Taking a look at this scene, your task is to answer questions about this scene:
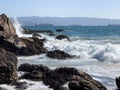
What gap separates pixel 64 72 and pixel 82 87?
3.41 meters

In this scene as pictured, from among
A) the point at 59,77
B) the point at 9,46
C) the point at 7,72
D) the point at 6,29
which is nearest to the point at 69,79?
the point at 59,77

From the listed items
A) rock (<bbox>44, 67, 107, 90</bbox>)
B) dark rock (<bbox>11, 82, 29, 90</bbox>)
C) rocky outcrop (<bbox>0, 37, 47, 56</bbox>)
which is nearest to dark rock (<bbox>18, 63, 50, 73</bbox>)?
rock (<bbox>44, 67, 107, 90</bbox>)

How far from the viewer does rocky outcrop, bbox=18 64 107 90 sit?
16.3m

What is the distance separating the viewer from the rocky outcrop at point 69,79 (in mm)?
16281

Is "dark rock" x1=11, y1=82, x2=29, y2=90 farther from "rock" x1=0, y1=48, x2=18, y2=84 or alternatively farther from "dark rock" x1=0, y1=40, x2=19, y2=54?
"dark rock" x1=0, y1=40, x2=19, y2=54

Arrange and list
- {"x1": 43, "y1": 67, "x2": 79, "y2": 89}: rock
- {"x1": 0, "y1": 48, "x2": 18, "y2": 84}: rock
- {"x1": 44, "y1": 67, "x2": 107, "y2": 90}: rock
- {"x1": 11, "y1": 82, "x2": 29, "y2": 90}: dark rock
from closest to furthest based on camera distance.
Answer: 1. {"x1": 44, "y1": 67, "x2": 107, "y2": 90}: rock
2. {"x1": 11, "y1": 82, "x2": 29, "y2": 90}: dark rock
3. {"x1": 43, "y1": 67, "x2": 79, "y2": 89}: rock
4. {"x1": 0, "y1": 48, "x2": 18, "y2": 84}: rock

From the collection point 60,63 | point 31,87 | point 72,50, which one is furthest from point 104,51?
point 31,87

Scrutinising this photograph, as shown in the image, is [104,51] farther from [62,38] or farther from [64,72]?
[62,38]

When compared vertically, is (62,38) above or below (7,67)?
below

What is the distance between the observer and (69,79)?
18688 mm

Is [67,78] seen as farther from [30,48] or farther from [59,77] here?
[30,48]

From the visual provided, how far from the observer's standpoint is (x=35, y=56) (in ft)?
109

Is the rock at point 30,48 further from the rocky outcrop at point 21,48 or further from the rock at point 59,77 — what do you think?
the rock at point 59,77

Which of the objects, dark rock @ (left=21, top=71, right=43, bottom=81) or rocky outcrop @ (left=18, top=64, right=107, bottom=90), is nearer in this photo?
rocky outcrop @ (left=18, top=64, right=107, bottom=90)
